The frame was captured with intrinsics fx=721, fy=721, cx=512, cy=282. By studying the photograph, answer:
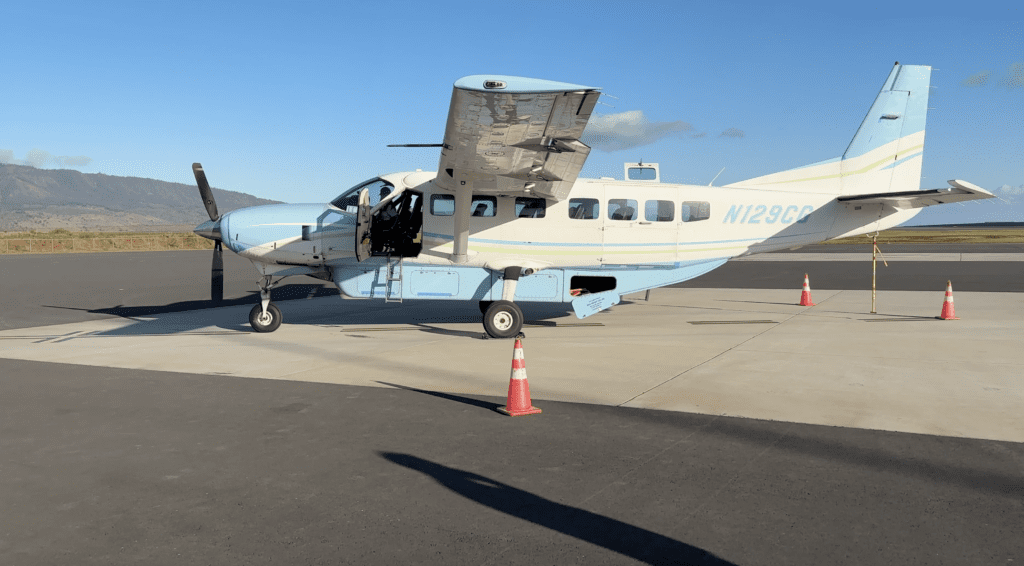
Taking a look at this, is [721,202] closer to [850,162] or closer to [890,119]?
[850,162]

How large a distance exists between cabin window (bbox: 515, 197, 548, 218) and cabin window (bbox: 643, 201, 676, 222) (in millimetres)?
1851

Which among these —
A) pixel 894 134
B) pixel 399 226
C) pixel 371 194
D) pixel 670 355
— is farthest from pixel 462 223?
pixel 894 134

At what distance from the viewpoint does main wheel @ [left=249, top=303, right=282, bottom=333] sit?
12297 millimetres

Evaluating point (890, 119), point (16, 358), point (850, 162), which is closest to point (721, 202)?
point (850, 162)

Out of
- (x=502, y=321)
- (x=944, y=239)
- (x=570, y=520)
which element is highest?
(x=944, y=239)

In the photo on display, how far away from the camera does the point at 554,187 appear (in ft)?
39.3

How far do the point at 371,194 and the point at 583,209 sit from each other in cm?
367

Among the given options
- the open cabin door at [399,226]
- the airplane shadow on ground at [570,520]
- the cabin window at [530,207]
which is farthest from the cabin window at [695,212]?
the airplane shadow on ground at [570,520]

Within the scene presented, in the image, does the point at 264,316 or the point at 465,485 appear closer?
the point at 465,485

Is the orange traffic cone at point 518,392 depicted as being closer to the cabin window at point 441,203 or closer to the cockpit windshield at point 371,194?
the cabin window at point 441,203

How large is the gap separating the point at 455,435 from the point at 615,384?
2.55m

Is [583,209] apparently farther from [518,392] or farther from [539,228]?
[518,392]

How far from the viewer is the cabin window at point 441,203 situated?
12.3 meters

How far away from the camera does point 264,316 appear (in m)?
12.3
